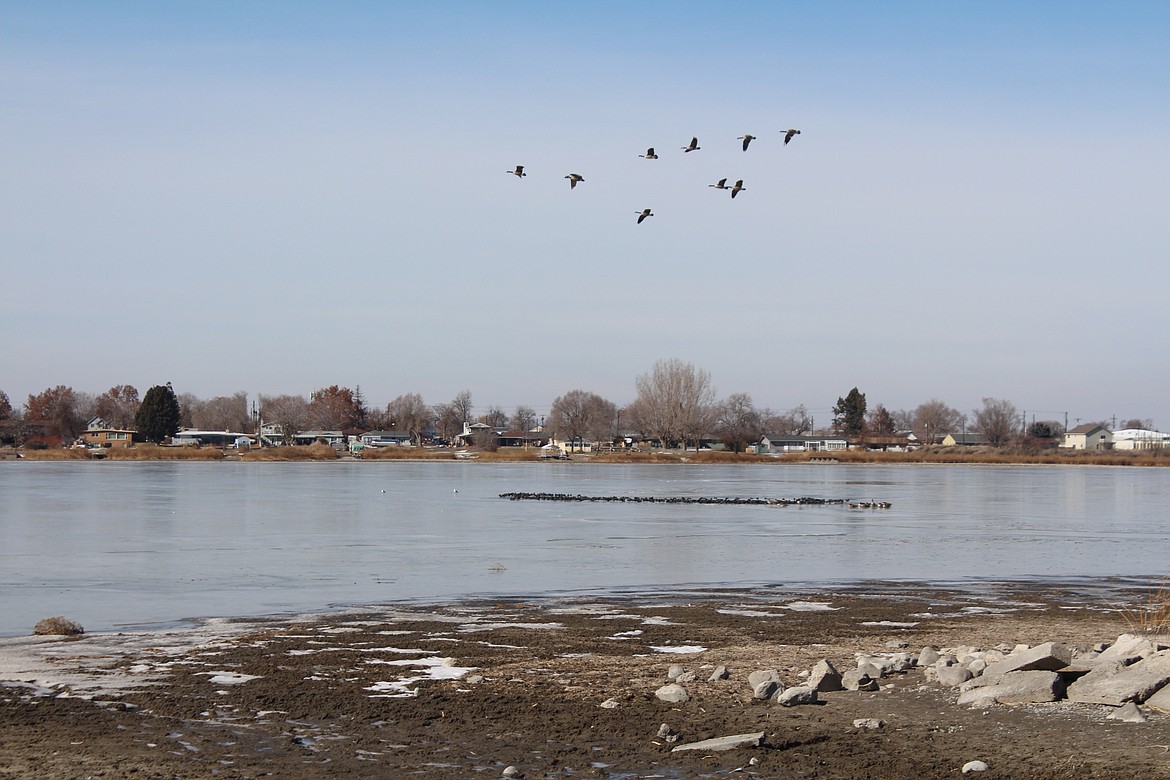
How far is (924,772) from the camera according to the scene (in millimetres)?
7160

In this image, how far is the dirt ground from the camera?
7.40 meters

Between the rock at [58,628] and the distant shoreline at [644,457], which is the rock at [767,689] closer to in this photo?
the rock at [58,628]

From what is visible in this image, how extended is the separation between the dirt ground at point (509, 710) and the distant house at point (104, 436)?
135 meters

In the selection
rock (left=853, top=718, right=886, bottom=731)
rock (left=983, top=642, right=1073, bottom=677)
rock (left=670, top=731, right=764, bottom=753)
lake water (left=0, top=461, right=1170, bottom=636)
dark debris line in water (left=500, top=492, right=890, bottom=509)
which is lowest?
dark debris line in water (left=500, top=492, right=890, bottom=509)

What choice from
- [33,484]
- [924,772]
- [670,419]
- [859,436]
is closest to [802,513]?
[924,772]

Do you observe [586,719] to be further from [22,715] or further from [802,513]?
[802,513]

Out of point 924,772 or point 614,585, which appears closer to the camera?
point 924,772

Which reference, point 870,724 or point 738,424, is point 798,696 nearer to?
point 870,724

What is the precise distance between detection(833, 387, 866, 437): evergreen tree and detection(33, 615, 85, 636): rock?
539 feet

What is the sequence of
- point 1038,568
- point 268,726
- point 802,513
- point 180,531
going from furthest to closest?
1. point 802,513
2. point 180,531
3. point 1038,568
4. point 268,726

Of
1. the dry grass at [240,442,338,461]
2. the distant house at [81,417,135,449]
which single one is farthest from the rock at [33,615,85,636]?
the distant house at [81,417,135,449]

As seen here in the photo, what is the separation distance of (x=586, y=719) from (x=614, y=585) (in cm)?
1010

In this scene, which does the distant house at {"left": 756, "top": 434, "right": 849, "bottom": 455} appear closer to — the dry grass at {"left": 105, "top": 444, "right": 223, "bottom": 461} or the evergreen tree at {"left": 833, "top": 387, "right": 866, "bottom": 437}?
the evergreen tree at {"left": 833, "top": 387, "right": 866, "bottom": 437}

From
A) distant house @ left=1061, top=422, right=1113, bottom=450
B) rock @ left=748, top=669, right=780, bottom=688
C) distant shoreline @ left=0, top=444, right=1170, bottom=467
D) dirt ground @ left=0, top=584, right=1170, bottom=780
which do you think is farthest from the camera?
distant house @ left=1061, top=422, right=1113, bottom=450
